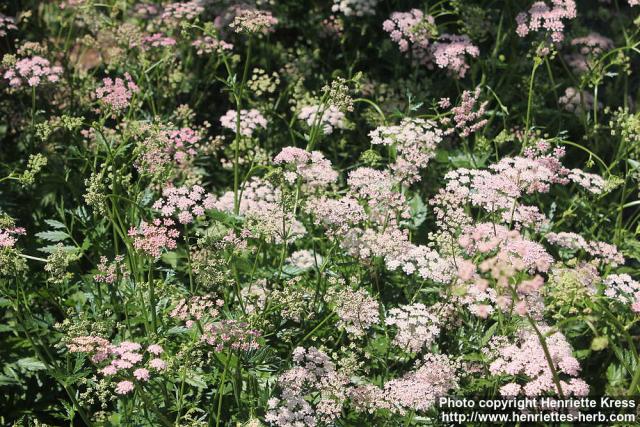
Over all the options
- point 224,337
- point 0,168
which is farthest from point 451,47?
point 0,168

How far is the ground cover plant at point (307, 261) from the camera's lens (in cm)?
440

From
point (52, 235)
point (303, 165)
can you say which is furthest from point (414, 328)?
point (52, 235)

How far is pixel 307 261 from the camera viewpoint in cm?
553

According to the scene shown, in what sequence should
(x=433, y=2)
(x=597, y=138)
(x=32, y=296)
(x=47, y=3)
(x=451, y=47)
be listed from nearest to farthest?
(x=32, y=296) → (x=451, y=47) → (x=597, y=138) → (x=433, y=2) → (x=47, y=3)

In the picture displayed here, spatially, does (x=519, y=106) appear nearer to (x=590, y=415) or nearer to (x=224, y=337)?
(x=590, y=415)

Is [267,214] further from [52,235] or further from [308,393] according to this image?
[52,235]

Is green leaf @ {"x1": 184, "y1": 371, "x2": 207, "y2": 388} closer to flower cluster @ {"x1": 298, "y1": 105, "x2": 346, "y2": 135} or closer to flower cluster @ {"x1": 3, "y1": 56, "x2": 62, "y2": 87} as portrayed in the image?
flower cluster @ {"x1": 298, "y1": 105, "x2": 346, "y2": 135}

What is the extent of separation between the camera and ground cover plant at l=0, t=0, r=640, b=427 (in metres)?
4.40

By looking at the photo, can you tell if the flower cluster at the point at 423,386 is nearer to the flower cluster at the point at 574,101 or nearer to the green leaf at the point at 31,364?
the green leaf at the point at 31,364

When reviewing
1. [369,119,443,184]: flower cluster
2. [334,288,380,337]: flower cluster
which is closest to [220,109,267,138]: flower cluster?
[369,119,443,184]: flower cluster

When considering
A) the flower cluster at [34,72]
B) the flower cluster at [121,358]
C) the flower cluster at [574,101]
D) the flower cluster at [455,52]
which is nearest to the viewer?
the flower cluster at [121,358]

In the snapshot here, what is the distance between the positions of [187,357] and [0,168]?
3438 millimetres

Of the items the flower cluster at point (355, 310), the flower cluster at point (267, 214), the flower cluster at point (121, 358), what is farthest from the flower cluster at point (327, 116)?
the flower cluster at point (121, 358)

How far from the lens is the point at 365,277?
18.0 ft
